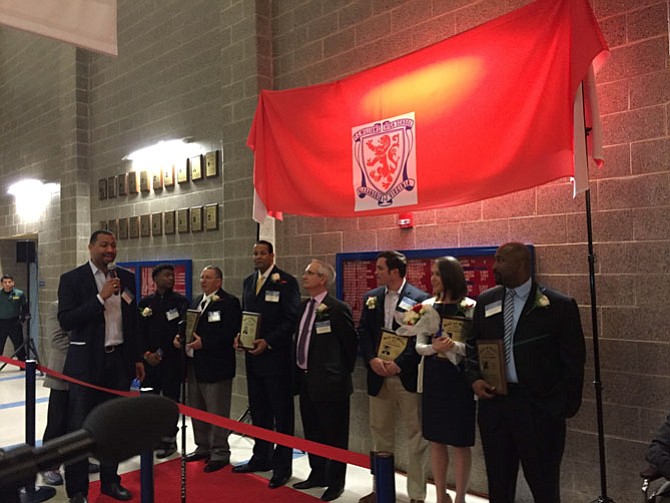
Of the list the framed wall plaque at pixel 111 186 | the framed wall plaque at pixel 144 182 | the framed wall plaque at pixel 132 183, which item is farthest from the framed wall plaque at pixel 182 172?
the framed wall plaque at pixel 111 186

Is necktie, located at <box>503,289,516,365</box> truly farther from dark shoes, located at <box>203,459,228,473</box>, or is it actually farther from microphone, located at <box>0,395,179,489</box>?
dark shoes, located at <box>203,459,228,473</box>

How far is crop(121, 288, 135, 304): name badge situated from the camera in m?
3.97

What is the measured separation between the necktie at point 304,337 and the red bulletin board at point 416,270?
0.66m

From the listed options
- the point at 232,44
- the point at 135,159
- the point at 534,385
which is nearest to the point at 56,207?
the point at 135,159

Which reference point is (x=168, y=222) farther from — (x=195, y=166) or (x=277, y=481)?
(x=277, y=481)

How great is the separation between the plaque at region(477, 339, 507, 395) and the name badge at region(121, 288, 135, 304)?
7.67 feet

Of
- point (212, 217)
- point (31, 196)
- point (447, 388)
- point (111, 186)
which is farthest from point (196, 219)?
point (31, 196)

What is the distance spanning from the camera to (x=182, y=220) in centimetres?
666

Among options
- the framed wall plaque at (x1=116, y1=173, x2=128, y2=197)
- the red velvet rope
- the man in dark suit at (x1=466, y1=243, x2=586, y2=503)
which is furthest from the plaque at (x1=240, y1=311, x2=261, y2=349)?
the framed wall plaque at (x1=116, y1=173, x2=128, y2=197)

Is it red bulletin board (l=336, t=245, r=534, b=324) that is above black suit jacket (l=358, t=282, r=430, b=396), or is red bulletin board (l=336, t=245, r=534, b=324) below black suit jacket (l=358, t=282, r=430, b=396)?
above

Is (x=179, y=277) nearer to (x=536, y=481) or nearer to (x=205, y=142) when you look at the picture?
(x=205, y=142)

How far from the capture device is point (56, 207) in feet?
29.9

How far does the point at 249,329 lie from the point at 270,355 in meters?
0.25

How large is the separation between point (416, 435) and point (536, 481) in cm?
89
